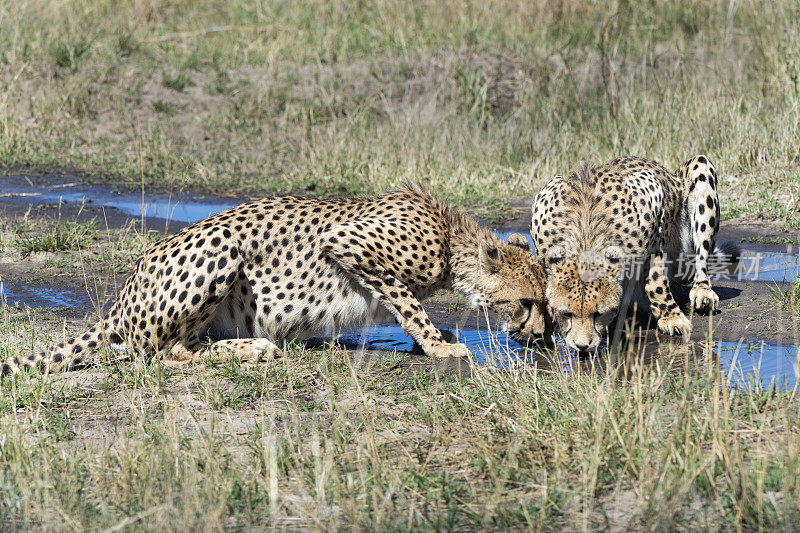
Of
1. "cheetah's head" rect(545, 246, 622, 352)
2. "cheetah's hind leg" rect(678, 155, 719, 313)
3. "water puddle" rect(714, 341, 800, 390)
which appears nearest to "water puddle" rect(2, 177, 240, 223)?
"cheetah's hind leg" rect(678, 155, 719, 313)

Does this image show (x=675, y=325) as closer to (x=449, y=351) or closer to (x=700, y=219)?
(x=700, y=219)

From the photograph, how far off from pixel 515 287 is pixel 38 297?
9.75 feet

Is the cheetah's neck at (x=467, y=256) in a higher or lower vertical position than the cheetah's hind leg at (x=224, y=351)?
higher

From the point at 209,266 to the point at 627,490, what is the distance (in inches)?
93.2

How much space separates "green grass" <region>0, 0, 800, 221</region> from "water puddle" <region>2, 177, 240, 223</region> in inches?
13.3

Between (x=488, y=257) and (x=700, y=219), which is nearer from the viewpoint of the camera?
(x=488, y=257)

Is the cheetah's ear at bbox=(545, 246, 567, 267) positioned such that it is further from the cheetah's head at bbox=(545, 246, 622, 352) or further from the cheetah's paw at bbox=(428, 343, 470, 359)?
the cheetah's paw at bbox=(428, 343, 470, 359)

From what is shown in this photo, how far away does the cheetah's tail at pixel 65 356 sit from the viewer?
4566mm

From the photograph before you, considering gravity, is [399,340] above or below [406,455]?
below

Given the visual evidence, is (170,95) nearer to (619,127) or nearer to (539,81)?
(539,81)

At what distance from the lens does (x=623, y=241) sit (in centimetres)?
543

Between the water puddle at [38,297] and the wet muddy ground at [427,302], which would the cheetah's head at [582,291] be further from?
the water puddle at [38,297]

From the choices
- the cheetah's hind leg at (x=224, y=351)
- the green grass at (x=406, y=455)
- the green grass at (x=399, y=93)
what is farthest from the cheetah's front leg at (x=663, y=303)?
the green grass at (x=399, y=93)

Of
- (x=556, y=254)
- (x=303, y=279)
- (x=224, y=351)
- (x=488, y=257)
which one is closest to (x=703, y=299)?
(x=556, y=254)
